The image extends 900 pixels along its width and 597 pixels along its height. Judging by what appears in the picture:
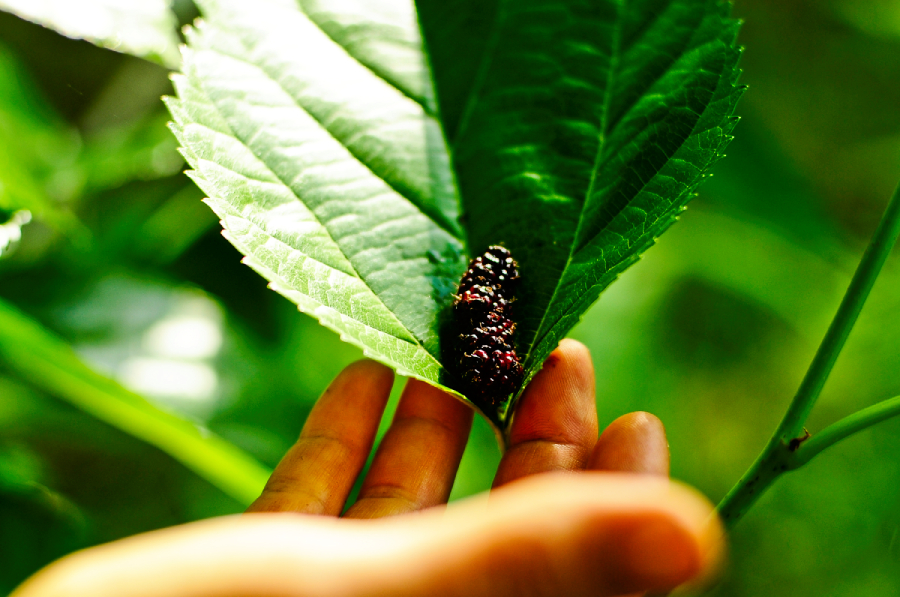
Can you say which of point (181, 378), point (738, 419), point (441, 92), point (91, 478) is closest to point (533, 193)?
point (441, 92)

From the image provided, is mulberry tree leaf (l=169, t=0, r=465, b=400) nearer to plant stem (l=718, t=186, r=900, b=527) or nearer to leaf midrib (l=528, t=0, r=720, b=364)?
leaf midrib (l=528, t=0, r=720, b=364)

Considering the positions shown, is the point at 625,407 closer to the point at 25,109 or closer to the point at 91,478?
the point at 25,109

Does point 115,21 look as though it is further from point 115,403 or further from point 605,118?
point 605,118

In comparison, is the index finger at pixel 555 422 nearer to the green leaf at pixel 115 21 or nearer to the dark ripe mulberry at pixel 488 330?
the dark ripe mulberry at pixel 488 330

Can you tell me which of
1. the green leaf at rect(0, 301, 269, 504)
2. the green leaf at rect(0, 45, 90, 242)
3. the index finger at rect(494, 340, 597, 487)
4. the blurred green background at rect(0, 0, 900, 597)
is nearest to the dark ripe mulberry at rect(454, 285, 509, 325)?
the index finger at rect(494, 340, 597, 487)

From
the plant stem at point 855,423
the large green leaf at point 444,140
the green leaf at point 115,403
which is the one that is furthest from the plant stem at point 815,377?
the green leaf at point 115,403

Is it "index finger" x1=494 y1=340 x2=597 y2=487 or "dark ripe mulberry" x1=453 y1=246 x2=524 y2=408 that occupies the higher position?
"dark ripe mulberry" x1=453 y1=246 x2=524 y2=408
